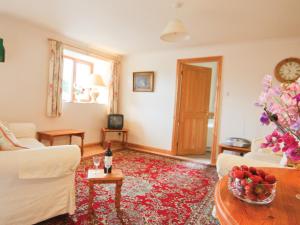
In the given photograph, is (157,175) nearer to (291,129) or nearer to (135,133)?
(135,133)

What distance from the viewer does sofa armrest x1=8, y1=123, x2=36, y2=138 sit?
124 inches

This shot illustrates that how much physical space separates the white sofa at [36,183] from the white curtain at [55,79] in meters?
2.39

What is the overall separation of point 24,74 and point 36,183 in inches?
99.9

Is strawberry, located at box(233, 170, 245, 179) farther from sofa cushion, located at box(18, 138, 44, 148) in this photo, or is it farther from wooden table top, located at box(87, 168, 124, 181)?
sofa cushion, located at box(18, 138, 44, 148)

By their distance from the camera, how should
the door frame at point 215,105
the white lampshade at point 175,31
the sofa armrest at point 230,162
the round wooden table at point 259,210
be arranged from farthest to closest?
the door frame at point 215,105
the white lampshade at point 175,31
the sofa armrest at point 230,162
the round wooden table at point 259,210

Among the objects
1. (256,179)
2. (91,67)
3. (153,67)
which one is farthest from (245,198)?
(91,67)

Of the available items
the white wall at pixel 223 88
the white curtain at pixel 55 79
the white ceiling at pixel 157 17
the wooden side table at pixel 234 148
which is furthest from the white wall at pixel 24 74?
the wooden side table at pixel 234 148

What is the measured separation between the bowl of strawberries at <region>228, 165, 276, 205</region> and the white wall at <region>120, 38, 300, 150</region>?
127 inches

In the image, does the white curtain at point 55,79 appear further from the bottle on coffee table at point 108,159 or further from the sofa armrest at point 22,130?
the bottle on coffee table at point 108,159

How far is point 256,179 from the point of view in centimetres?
82

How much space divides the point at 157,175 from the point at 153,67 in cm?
267

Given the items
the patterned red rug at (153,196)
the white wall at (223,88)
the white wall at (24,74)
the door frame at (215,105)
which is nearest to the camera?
the patterned red rug at (153,196)

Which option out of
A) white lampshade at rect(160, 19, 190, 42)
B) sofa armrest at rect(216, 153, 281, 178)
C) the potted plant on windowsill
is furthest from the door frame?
the potted plant on windowsill

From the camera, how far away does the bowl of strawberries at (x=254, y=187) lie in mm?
806
